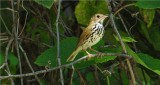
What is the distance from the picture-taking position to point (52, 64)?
1470 mm

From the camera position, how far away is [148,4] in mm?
1522

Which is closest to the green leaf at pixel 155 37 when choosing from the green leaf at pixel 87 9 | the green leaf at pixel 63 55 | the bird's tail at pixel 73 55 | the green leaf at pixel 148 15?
the green leaf at pixel 148 15

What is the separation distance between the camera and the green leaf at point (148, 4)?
4.96 feet

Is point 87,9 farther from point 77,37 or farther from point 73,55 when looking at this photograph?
point 73,55

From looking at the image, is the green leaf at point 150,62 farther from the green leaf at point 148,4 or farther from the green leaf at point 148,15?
the green leaf at point 148,15

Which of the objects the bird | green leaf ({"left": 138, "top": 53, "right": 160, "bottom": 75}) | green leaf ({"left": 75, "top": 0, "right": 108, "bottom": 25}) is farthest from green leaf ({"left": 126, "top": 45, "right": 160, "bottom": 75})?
green leaf ({"left": 75, "top": 0, "right": 108, "bottom": 25})

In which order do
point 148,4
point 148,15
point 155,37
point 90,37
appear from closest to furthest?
point 90,37, point 148,4, point 148,15, point 155,37

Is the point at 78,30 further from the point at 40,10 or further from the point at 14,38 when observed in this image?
the point at 14,38

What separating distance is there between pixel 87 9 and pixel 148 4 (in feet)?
0.96

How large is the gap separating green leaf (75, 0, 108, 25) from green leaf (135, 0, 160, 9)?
225 millimetres

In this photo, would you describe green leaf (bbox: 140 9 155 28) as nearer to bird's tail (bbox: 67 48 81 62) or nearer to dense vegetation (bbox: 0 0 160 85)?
dense vegetation (bbox: 0 0 160 85)

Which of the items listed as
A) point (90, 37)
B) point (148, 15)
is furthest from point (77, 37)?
point (90, 37)

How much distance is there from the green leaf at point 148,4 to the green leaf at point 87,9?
8.9 inches

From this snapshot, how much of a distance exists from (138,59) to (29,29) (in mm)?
702
